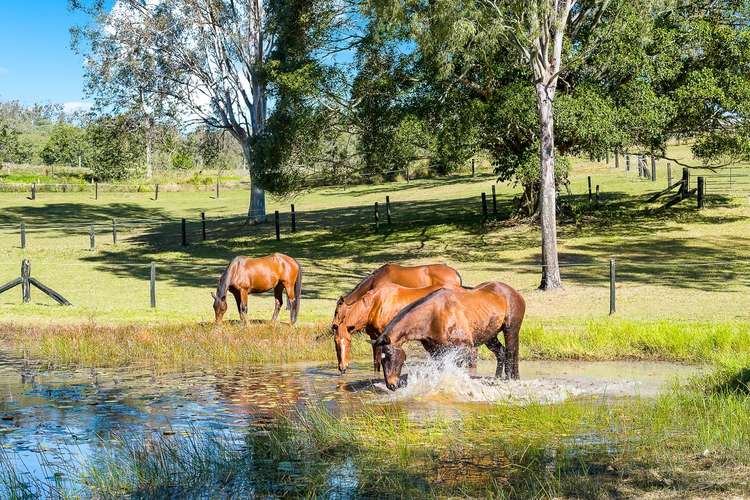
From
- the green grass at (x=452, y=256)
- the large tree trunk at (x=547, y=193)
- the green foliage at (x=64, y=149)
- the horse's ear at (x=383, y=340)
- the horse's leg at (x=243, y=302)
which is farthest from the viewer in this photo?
the green foliage at (x=64, y=149)

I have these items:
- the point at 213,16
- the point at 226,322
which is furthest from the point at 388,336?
the point at 213,16

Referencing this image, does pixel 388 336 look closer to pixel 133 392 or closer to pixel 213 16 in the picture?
pixel 133 392

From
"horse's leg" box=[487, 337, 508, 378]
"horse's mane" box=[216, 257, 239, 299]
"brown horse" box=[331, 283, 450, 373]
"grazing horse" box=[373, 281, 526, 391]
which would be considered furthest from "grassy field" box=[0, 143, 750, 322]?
"grazing horse" box=[373, 281, 526, 391]

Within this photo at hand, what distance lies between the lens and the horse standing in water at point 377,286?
12758 mm

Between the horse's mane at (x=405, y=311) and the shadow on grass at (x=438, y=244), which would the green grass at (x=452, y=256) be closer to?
the shadow on grass at (x=438, y=244)

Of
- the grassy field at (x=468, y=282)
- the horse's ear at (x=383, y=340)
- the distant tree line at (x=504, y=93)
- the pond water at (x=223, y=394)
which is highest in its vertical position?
the distant tree line at (x=504, y=93)

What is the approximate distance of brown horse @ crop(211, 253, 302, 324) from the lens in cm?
1931

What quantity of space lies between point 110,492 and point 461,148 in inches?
953

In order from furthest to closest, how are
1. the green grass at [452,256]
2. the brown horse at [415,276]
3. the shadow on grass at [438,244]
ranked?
the shadow on grass at [438,244] < the green grass at [452,256] < the brown horse at [415,276]

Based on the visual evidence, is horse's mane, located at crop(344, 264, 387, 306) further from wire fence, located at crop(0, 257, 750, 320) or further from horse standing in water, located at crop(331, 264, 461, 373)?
wire fence, located at crop(0, 257, 750, 320)

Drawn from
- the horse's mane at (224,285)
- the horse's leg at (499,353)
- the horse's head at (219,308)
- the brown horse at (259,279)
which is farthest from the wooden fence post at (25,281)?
the horse's leg at (499,353)

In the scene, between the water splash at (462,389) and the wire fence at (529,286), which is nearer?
the water splash at (462,389)

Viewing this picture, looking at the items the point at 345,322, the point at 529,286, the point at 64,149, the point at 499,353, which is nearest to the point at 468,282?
the point at 529,286

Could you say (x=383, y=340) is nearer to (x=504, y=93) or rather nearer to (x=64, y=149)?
(x=504, y=93)
